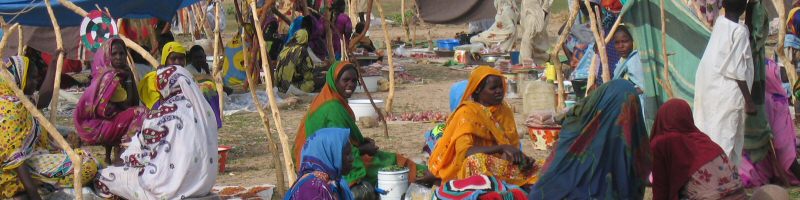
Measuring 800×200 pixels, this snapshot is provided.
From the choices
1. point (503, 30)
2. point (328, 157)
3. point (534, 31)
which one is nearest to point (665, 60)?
point (328, 157)

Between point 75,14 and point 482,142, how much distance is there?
5159 millimetres

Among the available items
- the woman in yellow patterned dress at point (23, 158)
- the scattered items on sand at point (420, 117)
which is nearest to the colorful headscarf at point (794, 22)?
the scattered items on sand at point (420, 117)

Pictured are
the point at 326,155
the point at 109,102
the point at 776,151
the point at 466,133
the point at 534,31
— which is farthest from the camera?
the point at 534,31

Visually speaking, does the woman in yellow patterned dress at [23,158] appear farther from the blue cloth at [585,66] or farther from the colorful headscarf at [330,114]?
the blue cloth at [585,66]

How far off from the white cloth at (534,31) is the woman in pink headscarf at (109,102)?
8.91 m

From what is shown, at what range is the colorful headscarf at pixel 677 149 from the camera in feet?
18.4

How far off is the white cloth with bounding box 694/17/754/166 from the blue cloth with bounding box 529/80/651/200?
192cm

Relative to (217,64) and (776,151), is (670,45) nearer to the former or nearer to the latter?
(776,151)

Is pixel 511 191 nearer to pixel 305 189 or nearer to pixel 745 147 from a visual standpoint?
pixel 305 189

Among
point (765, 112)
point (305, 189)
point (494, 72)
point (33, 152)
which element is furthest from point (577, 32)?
point (305, 189)

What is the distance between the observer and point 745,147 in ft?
25.0

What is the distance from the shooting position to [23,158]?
693 centimetres

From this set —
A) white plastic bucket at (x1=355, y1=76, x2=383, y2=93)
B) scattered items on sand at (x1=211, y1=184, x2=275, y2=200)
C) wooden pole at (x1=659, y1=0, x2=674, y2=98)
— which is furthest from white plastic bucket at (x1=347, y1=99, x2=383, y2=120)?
wooden pole at (x1=659, y1=0, x2=674, y2=98)

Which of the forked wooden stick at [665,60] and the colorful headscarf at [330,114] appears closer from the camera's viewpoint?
the colorful headscarf at [330,114]
